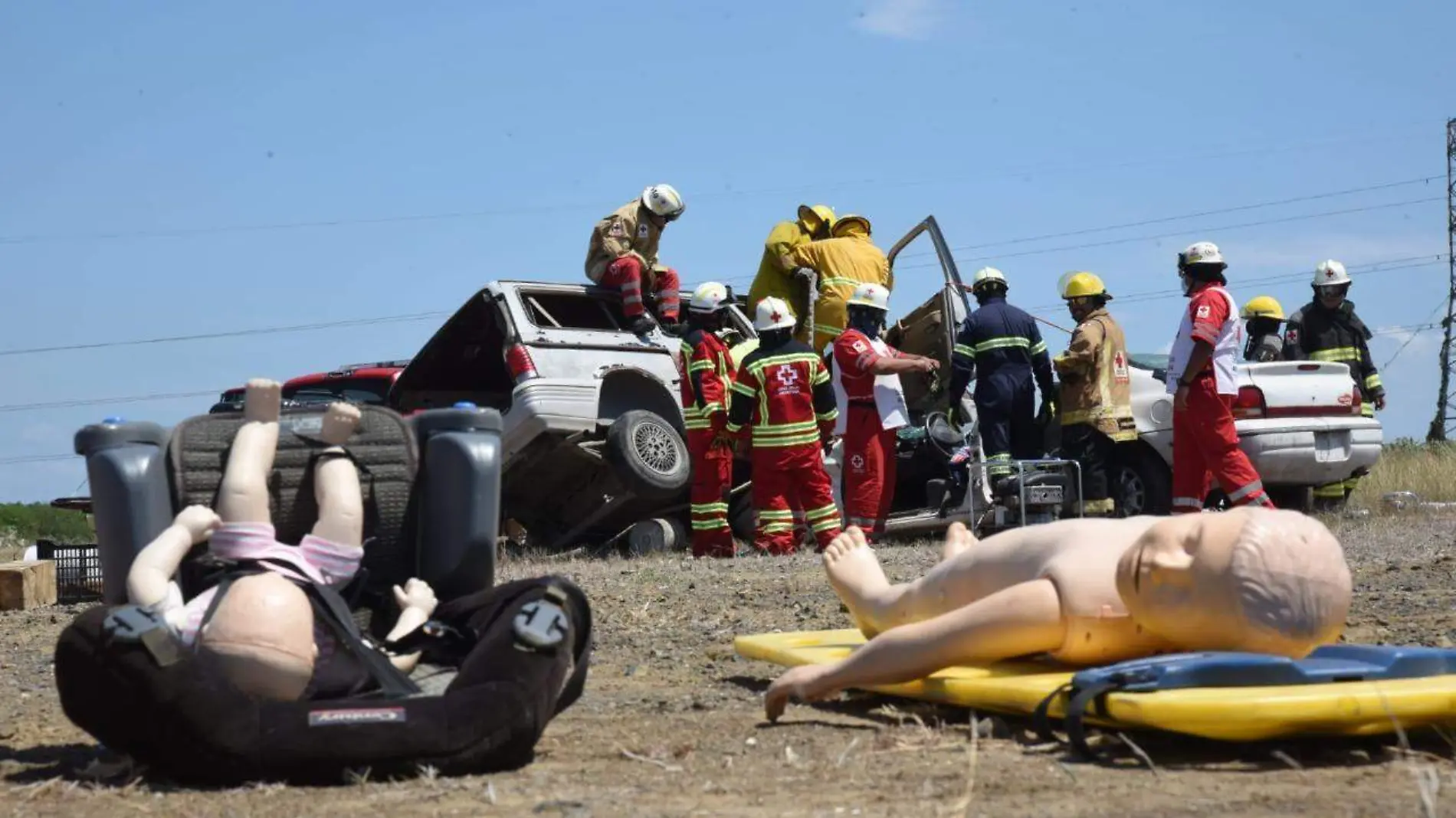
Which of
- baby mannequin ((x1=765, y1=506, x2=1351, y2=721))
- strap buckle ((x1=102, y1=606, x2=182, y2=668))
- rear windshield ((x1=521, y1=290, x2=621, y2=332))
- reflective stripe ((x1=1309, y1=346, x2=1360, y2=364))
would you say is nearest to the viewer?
strap buckle ((x1=102, y1=606, x2=182, y2=668))

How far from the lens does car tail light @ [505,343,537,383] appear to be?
438 inches

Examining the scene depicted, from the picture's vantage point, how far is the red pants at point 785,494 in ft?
36.0

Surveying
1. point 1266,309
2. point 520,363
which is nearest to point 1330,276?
point 1266,309

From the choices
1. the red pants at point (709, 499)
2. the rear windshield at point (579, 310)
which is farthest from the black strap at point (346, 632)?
the rear windshield at point (579, 310)

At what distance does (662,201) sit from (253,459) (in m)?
8.44

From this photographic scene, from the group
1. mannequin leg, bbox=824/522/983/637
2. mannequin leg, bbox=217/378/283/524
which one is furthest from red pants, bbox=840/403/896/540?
mannequin leg, bbox=217/378/283/524

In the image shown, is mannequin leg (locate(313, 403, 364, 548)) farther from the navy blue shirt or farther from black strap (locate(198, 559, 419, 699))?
the navy blue shirt

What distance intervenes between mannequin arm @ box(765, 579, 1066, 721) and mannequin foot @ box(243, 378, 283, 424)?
1480mm

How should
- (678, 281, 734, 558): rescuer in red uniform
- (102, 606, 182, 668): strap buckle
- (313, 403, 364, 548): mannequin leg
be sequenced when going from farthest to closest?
(678, 281, 734, 558): rescuer in red uniform
(313, 403, 364, 548): mannequin leg
(102, 606, 182, 668): strap buckle

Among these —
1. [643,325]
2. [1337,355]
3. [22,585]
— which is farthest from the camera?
[1337,355]

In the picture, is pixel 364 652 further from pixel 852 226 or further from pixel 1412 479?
pixel 1412 479

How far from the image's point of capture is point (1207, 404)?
984 centimetres

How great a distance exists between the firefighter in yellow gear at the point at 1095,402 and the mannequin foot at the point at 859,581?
6135 mm

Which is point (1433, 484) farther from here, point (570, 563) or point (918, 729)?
point (918, 729)
